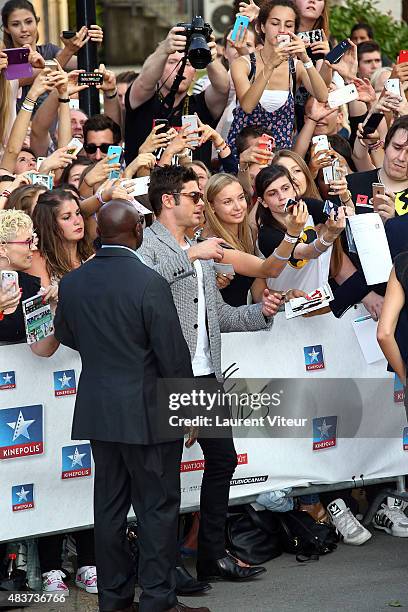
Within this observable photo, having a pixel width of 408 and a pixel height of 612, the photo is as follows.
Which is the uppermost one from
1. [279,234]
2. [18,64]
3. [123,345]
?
[18,64]

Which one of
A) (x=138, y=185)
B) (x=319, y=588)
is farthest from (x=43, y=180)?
(x=319, y=588)

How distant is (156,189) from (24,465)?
165 centimetres

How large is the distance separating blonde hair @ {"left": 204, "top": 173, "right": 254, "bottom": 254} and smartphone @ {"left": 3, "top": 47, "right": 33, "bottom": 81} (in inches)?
65.6

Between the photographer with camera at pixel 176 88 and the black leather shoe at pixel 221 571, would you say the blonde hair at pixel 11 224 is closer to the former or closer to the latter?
the black leather shoe at pixel 221 571

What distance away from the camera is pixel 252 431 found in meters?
7.40

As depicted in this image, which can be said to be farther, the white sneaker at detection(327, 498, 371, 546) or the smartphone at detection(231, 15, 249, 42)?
the smartphone at detection(231, 15, 249, 42)

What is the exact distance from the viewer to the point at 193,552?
24.4 feet

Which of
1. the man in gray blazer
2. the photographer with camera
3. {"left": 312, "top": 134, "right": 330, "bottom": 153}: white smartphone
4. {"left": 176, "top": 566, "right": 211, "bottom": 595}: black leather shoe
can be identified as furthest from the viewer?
the photographer with camera

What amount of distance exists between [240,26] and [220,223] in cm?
191

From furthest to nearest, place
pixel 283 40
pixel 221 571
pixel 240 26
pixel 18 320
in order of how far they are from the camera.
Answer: pixel 240 26, pixel 283 40, pixel 221 571, pixel 18 320

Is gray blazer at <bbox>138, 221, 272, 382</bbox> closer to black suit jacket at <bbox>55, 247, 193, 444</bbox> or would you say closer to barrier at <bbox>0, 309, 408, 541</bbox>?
barrier at <bbox>0, 309, 408, 541</bbox>

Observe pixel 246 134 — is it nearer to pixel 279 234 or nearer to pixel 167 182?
pixel 279 234

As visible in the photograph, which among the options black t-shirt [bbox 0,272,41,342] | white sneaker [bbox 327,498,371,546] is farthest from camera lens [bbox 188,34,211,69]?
→ white sneaker [bbox 327,498,371,546]

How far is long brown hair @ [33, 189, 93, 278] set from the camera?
7.26 meters
